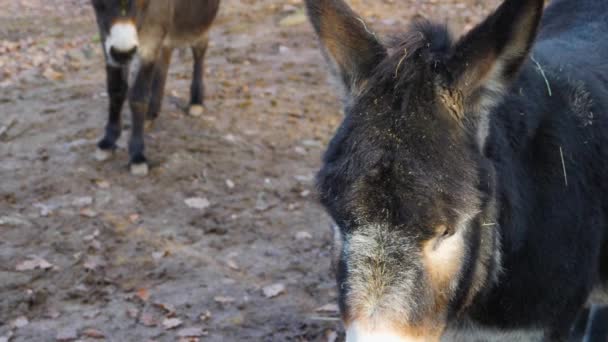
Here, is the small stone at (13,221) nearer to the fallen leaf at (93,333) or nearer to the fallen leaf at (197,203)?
the fallen leaf at (197,203)

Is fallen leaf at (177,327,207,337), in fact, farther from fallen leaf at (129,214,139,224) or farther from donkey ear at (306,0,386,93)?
donkey ear at (306,0,386,93)

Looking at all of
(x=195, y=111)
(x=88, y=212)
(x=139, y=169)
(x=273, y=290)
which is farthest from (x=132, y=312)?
(x=195, y=111)

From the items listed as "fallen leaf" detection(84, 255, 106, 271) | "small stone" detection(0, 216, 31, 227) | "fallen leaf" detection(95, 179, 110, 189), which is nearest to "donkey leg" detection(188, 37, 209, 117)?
"fallen leaf" detection(95, 179, 110, 189)

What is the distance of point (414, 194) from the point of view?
6.90 feet

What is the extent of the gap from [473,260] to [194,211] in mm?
3530

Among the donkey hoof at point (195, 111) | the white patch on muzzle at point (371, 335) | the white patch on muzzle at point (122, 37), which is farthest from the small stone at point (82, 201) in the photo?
the white patch on muzzle at point (371, 335)

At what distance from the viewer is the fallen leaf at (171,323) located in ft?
14.1

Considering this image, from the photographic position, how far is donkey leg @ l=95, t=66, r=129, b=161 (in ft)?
20.2

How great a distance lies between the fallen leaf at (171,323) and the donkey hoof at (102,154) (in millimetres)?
2339

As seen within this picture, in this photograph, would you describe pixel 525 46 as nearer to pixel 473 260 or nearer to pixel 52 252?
pixel 473 260

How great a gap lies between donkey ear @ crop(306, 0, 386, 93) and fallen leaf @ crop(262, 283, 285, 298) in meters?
2.36

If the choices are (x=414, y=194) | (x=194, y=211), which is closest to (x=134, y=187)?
(x=194, y=211)

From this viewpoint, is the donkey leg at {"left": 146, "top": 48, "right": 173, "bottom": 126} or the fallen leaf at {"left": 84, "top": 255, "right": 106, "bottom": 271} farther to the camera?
the donkey leg at {"left": 146, "top": 48, "right": 173, "bottom": 126}

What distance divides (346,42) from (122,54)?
3367 mm
